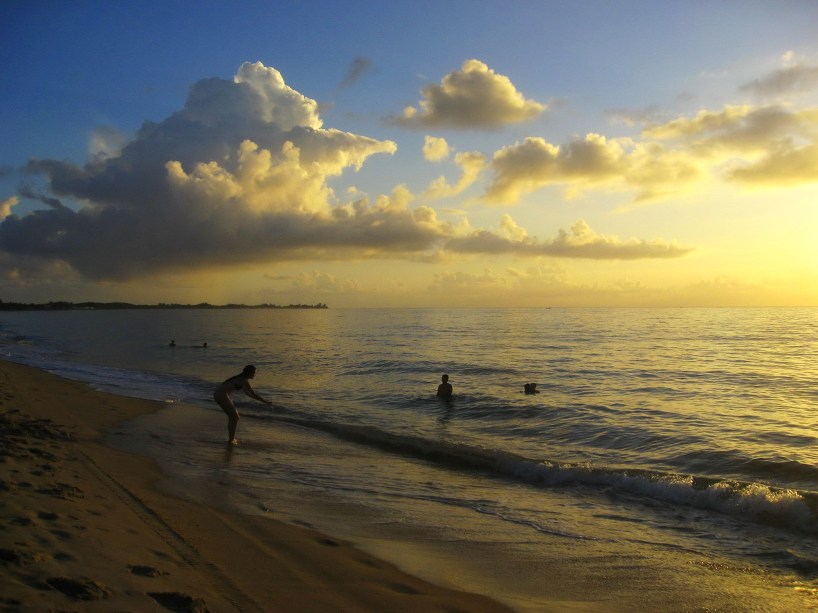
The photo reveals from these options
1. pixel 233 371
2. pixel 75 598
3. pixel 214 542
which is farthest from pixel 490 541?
pixel 233 371

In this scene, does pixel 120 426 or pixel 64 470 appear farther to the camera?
pixel 120 426

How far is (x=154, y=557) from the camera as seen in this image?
6.04 m

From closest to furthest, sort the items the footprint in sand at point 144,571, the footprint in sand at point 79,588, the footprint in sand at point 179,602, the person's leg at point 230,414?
1. the footprint in sand at point 79,588
2. the footprint in sand at point 179,602
3. the footprint in sand at point 144,571
4. the person's leg at point 230,414

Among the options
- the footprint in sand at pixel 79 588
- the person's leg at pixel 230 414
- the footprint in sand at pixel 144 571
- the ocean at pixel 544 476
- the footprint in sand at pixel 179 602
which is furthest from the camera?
the person's leg at pixel 230 414

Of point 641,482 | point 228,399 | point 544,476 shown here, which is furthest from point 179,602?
point 228,399

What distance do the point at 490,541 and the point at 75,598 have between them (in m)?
5.48

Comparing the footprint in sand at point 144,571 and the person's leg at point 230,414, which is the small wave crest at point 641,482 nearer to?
the person's leg at point 230,414

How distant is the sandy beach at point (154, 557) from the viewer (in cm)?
488

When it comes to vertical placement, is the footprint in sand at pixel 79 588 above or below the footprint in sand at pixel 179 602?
above

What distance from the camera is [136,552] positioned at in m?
6.01

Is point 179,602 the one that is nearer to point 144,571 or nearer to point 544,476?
point 144,571

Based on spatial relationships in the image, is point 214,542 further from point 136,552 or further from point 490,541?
point 490,541

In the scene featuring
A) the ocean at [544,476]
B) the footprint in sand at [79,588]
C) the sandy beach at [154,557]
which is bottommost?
the ocean at [544,476]

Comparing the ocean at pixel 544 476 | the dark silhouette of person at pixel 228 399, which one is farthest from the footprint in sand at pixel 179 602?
the dark silhouette of person at pixel 228 399
